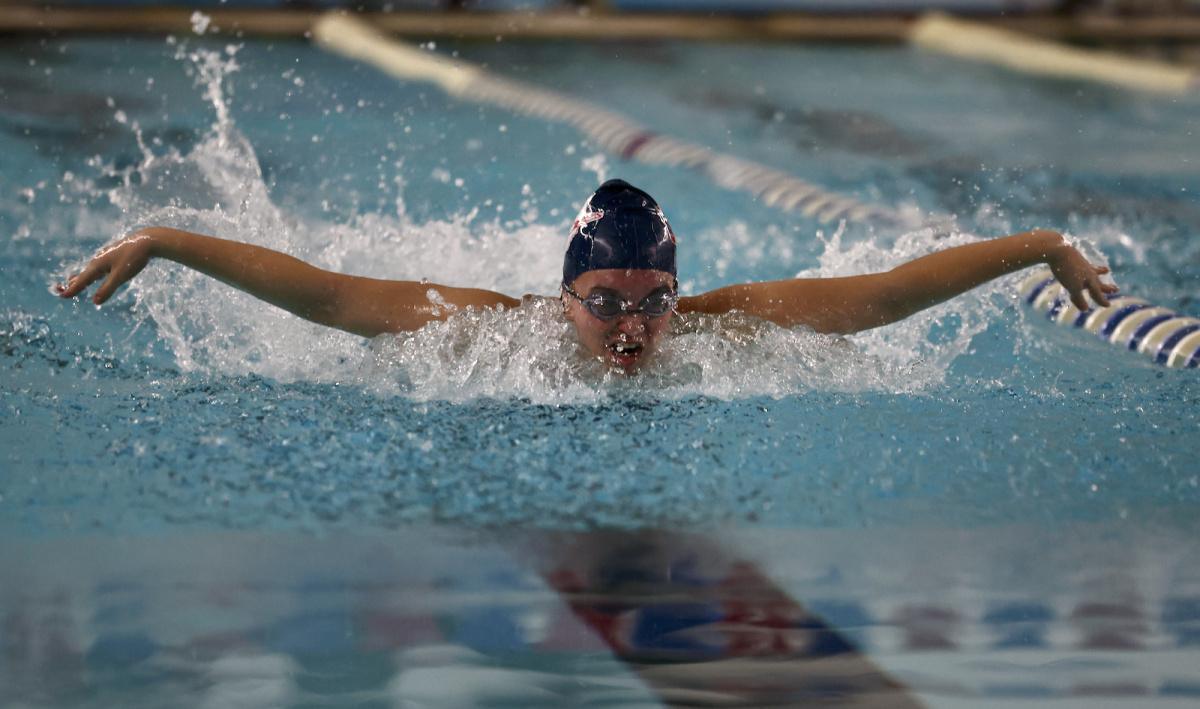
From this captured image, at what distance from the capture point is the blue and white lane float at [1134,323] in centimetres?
316

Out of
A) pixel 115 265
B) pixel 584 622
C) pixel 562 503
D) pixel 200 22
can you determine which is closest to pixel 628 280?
pixel 562 503

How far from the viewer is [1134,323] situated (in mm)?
3348

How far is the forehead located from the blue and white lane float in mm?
1195

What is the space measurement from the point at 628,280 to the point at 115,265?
0.89 meters

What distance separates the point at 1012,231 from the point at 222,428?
284 cm

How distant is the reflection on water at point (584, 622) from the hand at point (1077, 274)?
55 cm

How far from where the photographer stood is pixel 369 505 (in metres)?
2.21

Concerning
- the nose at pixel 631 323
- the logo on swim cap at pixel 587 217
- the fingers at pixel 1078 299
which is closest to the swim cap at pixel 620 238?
the logo on swim cap at pixel 587 217

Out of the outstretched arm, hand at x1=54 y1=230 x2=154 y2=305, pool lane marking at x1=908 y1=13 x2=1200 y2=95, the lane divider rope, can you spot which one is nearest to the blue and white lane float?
the lane divider rope

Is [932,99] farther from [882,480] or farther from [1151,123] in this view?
[882,480]

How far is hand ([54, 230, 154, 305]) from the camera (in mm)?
2447

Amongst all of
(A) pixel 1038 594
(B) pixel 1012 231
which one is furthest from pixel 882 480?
(B) pixel 1012 231

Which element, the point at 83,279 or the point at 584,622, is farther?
the point at 83,279

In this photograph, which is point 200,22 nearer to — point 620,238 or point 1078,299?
point 620,238
